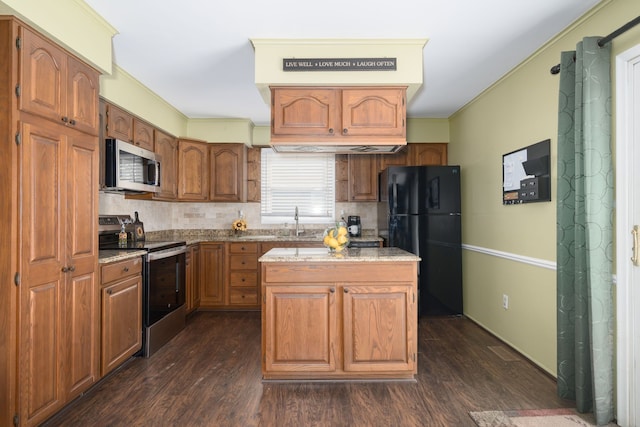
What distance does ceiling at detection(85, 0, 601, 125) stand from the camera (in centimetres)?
225

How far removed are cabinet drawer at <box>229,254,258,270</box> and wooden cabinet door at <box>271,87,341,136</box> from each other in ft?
6.71

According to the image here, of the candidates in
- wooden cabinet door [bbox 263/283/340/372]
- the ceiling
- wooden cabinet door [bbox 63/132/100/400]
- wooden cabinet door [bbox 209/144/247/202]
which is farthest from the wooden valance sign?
wooden cabinet door [bbox 209/144/247/202]

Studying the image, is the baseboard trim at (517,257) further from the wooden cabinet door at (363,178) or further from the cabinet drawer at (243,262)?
the cabinet drawer at (243,262)

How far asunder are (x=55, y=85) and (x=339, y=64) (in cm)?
183

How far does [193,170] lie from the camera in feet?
15.1

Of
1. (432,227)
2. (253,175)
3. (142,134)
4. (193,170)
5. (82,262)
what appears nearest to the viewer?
(82,262)

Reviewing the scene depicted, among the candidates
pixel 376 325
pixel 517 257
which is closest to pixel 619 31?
pixel 517 257

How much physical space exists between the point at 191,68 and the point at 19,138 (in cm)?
167

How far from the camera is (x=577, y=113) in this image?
2.12 m

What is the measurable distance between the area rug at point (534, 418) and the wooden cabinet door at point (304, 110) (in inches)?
85.2

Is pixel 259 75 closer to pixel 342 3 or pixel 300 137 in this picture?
pixel 300 137

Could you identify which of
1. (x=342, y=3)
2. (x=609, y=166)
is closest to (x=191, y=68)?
(x=342, y=3)

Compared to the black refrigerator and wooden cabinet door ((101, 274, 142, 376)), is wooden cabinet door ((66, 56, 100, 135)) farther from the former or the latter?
the black refrigerator

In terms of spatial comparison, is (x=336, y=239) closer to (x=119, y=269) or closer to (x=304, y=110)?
(x=304, y=110)
